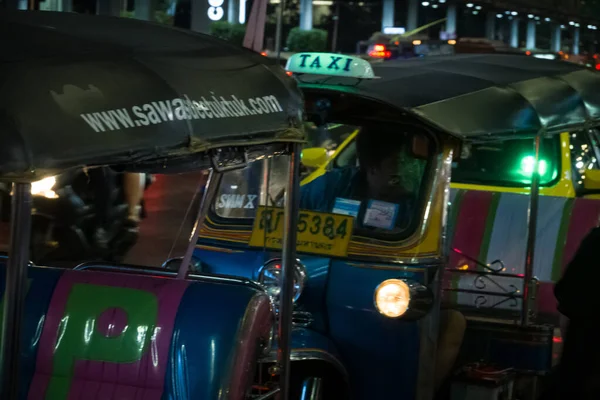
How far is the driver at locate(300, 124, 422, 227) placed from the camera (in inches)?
205

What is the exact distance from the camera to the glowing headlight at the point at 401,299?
15.8 ft

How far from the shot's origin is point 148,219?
1412 centimetres

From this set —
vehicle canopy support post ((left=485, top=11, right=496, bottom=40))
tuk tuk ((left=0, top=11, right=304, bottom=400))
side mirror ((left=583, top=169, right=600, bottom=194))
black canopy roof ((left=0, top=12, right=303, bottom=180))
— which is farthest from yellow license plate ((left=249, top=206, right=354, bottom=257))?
vehicle canopy support post ((left=485, top=11, right=496, bottom=40))

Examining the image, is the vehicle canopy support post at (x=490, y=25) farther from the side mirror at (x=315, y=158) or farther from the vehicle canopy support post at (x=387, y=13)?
the side mirror at (x=315, y=158)

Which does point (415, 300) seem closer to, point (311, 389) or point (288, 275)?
point (311, 389)

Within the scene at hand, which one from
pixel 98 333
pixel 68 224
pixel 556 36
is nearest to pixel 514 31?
pixel 556 36

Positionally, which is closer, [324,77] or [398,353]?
[398,353]

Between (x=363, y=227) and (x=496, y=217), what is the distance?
2.01 m

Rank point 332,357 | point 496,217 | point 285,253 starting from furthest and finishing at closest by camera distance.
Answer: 1. point 496,217
2. point 332,357
3. point 285,253

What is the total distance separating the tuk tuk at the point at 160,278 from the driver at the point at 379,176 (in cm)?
126

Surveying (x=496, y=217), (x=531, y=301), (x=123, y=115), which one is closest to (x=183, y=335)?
(x=123, y=115)

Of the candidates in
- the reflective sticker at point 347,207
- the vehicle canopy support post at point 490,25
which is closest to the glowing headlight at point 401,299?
the reflective sticker at point 347,207

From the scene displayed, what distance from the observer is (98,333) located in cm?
376

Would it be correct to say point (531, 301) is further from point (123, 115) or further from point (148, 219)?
point (148, 219)
